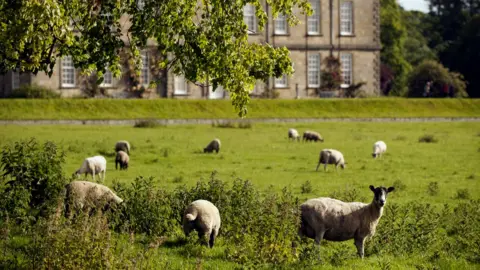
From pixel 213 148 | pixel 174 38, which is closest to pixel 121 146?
pixel 213 148

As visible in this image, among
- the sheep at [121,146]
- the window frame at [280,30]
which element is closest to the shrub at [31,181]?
the sheep at [121,146]

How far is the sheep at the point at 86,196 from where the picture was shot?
16.7 metres

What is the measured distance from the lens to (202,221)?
1577 cm

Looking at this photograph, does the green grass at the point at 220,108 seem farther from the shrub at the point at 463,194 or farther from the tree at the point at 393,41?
the shrub at the point at 463,194

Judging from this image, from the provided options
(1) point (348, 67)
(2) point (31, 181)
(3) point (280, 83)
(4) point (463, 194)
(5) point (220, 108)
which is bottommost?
(4) point (463, 194)

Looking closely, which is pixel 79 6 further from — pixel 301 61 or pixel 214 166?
pixel 301 61

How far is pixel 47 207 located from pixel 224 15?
4.43 meters

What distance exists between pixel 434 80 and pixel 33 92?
2985 cm

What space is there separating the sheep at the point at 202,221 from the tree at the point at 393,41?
75.7 m

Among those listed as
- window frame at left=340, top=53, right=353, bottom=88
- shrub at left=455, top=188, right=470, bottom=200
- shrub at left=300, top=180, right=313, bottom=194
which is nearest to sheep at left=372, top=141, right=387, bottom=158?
shrub at left=455, top=188, right=470, bottom=200

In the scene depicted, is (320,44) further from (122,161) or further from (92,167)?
(92,167)

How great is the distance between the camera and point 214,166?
3134 centimetres

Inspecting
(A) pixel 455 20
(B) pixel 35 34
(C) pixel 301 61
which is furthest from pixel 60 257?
(A) pixel 455 20

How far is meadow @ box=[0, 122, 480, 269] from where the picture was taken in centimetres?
1586
